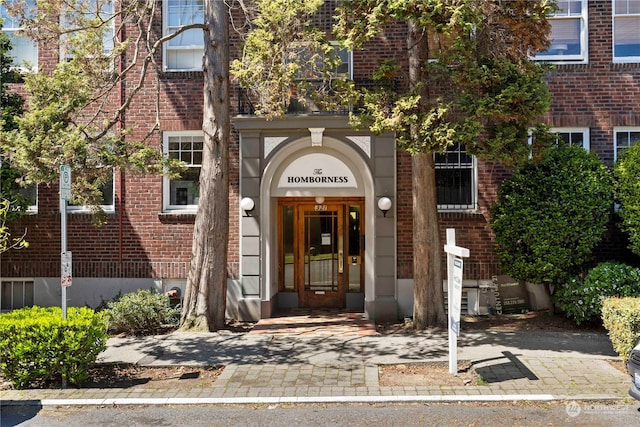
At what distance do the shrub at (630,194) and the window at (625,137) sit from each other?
124cm

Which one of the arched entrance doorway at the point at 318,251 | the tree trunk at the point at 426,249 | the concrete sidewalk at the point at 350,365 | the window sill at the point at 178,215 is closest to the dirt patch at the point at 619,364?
the concrete sidewalk at the point at 350,365

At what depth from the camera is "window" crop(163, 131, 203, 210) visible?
12.1m

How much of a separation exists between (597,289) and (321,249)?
18.4 feet

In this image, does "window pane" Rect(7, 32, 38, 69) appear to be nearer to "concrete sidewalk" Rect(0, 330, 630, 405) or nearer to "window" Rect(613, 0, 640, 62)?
"concrete sidewalk" Rect(0, 330, 630, 405)

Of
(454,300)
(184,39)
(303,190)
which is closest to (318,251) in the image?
(303,190)

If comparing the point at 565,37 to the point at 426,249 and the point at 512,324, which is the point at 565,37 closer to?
the point at 426,249

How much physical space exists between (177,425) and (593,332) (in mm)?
7463

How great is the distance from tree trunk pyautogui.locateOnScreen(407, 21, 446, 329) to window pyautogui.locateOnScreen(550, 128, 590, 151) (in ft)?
11.9

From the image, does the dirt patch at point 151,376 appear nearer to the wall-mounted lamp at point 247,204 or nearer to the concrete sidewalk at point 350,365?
the concrete sidewalk at point 350,365

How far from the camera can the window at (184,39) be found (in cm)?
1206

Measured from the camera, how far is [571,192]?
9.98 m

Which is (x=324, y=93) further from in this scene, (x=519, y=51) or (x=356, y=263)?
(x=356, y=263)

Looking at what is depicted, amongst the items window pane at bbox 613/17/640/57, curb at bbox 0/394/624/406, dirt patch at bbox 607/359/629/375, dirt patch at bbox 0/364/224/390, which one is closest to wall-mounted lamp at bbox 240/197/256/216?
dirt patch at bbox 0/364/224/390

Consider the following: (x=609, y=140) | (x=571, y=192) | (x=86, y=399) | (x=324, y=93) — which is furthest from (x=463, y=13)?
(x=86, y=399)
